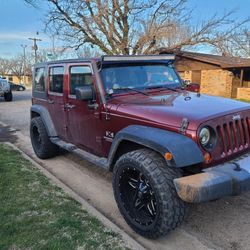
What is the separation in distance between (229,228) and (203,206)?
0.56 meters

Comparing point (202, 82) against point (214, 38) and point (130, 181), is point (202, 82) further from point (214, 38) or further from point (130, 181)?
point (130, 181)

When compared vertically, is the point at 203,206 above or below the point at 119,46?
below

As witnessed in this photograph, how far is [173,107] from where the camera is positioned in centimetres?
367

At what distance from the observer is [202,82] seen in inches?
915

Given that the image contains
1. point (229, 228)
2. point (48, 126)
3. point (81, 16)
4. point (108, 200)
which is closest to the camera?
point (229, 228)

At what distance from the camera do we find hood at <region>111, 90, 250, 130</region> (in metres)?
3.36

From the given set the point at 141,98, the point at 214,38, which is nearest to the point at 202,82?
the point at 214,38

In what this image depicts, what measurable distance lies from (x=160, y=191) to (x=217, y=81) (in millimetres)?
20567

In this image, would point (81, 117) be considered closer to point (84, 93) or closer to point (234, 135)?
point (84, 93)

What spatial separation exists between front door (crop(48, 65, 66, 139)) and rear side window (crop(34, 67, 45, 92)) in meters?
0.39

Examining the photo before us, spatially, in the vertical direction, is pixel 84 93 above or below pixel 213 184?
above

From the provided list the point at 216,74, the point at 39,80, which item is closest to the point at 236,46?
the point at 216,74

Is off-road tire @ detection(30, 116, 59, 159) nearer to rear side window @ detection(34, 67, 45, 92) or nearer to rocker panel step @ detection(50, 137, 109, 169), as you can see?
rocker panel step @ detection(50, 137, 109, 169)

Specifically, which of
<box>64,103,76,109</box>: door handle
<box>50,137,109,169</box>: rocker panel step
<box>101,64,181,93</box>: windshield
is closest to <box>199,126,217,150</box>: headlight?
<box>50,137,109,169</box>: rocker panel step
